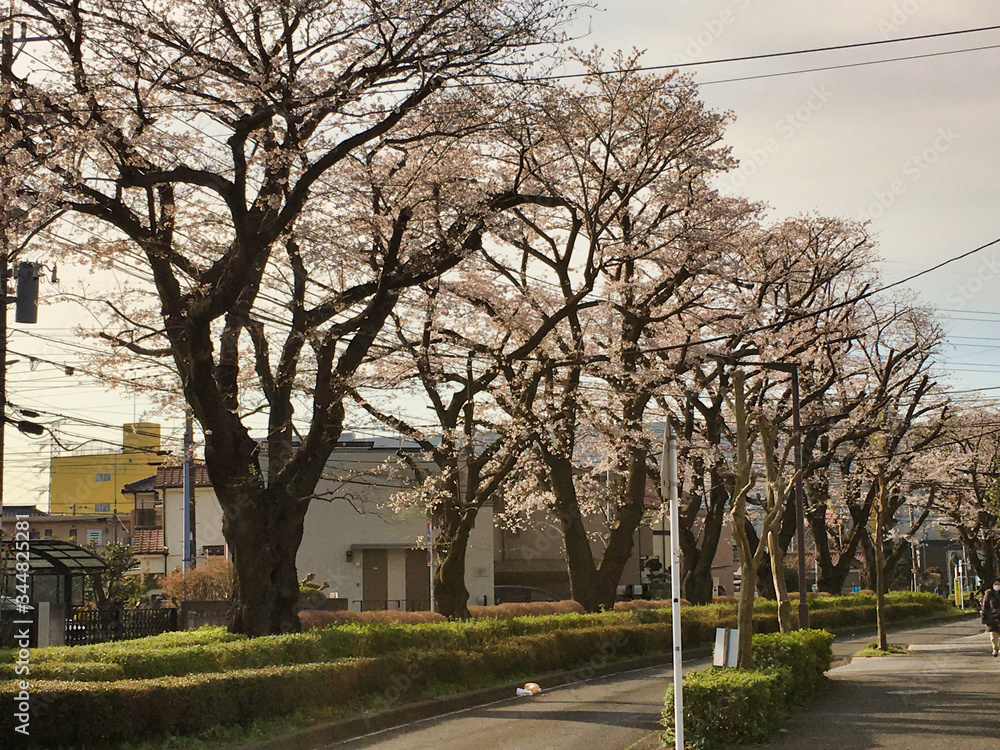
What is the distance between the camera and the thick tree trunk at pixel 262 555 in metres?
14.8

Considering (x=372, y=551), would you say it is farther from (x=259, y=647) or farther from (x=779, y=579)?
(x=259, y=647)

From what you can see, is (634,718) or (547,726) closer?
(547,726)

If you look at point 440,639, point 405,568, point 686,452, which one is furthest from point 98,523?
point 440,639

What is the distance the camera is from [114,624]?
69.9ft

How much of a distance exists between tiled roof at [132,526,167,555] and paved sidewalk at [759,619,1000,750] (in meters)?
28.3

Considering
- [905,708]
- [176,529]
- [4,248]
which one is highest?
[4,248]

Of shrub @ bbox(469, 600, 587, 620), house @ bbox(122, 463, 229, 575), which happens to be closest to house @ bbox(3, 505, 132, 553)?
house @ bbox(122, 463, 229, 575)

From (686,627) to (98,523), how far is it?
3914 centimetres

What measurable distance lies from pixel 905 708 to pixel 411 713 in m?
6.79

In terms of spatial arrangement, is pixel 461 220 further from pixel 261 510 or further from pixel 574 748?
pixel 574 748

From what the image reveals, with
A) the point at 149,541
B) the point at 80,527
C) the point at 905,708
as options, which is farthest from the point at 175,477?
the point at 905,708

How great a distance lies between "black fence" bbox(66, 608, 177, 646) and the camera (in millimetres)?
20734

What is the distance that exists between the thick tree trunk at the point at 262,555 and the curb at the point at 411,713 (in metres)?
2.40

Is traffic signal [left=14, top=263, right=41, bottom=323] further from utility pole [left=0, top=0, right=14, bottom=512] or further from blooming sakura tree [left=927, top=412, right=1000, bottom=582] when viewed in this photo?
blooming sakura tree [left=927, top=412, right=1000, bottom=582]
